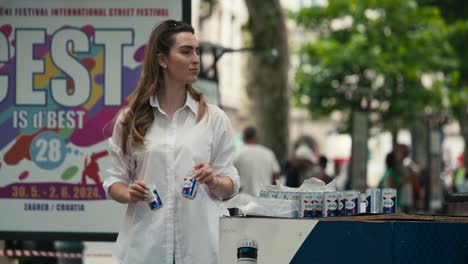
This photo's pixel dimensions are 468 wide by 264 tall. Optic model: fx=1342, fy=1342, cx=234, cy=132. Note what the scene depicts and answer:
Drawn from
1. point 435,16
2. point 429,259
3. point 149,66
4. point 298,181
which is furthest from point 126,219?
point 435,16

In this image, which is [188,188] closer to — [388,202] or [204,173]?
[204,173]

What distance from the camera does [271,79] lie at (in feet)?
88.6

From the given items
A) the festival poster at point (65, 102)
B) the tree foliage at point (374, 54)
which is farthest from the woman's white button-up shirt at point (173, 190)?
the tree foliage at point (374, 54)

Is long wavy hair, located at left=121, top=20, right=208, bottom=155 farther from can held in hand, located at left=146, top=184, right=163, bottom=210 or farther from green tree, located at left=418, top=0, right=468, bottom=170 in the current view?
green tree, located at left=418, top=0, right=468, bottom=170

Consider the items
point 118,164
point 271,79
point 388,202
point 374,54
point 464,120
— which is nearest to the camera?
point 388,202

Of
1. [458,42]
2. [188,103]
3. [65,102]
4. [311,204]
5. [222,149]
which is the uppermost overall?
[458,42]

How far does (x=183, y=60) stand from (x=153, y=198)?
70 cm

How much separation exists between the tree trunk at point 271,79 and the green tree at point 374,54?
6.15 metres

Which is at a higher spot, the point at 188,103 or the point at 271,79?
the point at 271,79

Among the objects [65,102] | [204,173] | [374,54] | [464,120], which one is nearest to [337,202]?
[204,173]

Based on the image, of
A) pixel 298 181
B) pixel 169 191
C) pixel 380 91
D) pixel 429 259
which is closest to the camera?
pixel 429 259

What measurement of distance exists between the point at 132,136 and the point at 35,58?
11.4 feet

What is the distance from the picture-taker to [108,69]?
9.23 m

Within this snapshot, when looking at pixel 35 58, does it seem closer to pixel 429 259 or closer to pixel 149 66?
pixel 149 66
